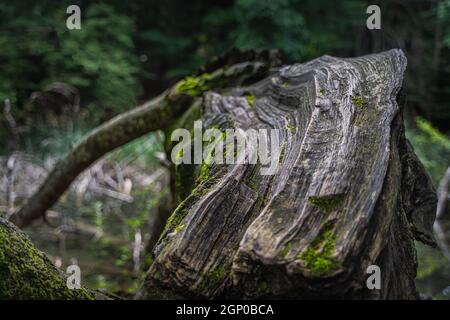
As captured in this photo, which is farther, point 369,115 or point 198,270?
point 369,115

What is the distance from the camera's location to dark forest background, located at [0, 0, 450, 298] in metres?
5.87

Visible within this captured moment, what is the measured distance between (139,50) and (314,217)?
8.32 m

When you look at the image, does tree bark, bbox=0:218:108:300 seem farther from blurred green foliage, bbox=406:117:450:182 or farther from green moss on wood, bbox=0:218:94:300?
blurred green foliage, bbox=406:117:450:182

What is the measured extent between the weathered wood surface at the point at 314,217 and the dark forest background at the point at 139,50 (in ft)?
12.4

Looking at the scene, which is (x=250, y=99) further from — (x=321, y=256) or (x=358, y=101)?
(x=321, y=256)

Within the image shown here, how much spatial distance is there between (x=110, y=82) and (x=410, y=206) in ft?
21.5

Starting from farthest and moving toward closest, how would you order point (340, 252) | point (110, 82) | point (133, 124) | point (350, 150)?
point (110, 82) → point (133, 124) → point (350, 150) → point (340, 252)

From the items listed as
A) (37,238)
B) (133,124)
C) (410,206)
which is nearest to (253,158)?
(410,206)

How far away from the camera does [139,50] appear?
8797 millimetres

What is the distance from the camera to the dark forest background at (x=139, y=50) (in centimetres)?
587

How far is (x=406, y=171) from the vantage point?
1571mm

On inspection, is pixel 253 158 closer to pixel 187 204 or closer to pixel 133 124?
pixel 187 204

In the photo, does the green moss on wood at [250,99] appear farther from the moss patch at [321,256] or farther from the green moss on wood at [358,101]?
the moss patch at [321,256]
